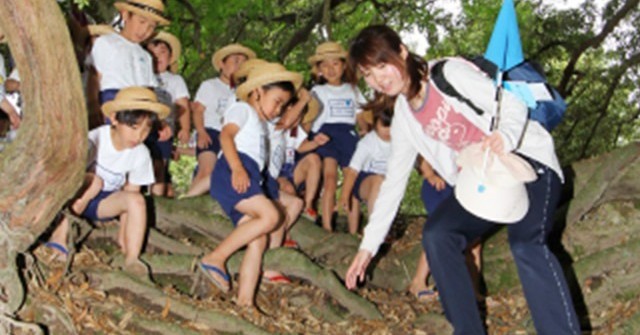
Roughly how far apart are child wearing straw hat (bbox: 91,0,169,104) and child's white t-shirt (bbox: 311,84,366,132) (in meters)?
1.92

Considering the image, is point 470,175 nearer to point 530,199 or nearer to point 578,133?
point 530,199

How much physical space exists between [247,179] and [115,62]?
5.36 feet

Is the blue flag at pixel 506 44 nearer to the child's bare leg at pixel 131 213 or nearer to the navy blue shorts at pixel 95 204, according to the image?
the child's bare leg at pixel 131 213

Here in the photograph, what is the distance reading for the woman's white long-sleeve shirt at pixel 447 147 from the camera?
10.8ft

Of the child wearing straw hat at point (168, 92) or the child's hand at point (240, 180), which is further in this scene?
the child wearing straw hat at point (168, 92)

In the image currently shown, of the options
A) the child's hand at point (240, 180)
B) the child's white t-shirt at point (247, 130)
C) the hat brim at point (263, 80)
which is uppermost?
the hat brim at point (263, 80)

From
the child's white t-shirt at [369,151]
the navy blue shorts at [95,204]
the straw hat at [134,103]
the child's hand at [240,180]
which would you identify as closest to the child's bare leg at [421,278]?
the child's white t-shirt at [369,151]

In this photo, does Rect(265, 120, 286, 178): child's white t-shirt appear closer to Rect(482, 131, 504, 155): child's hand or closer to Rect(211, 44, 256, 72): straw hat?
Rect(211, 44, 256, 72): straw hat

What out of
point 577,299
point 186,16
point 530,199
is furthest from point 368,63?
point 186,16

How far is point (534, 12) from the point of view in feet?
36.2

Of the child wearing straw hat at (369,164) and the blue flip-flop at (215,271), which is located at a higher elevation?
the child wearing straw hat at (369,164)

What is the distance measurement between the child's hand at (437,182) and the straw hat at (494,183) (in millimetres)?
2365

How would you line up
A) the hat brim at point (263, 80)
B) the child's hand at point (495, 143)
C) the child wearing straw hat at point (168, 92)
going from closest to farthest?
the child's hand at point (495, 143) < the hat brim at point (263, 80) < the child wearing straw hat at point (168, 92)

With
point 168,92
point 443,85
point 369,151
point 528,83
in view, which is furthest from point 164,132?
point 528,83
